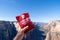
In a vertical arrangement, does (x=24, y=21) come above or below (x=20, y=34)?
above

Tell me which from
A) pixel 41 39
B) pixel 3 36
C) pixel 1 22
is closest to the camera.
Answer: pixel 3 36

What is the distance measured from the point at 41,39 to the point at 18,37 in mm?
32551

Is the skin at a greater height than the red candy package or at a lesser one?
lesser

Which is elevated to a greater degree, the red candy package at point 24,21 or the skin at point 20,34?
the red candy package at point 24,21

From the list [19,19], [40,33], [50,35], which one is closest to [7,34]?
[50,35]

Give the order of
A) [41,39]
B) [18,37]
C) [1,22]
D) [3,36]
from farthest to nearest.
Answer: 1. [41,39]
2. [1,22]
3. [3,36]
4. [18,37]

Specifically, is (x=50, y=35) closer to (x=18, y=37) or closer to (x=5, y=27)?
(x=5, y=27)

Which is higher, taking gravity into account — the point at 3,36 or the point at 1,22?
the point at 1,22

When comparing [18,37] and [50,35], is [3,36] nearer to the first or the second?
[50,35]

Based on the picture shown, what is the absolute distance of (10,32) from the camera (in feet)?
95.2

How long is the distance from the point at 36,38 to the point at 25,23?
3250cm

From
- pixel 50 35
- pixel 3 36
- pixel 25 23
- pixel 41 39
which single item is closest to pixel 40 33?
pixel 41 39

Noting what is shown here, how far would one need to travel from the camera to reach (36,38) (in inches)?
1344

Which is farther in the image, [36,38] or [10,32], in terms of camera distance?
[36,38]
